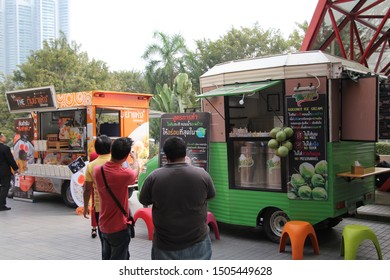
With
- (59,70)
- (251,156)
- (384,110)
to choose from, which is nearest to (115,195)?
(251,156)

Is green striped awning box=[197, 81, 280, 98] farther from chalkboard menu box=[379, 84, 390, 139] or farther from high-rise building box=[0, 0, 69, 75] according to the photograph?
high-rise building box=[0, 0, 69, 75]

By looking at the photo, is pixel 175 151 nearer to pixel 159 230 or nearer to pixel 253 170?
pixel 159 230

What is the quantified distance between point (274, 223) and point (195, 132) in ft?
6.49

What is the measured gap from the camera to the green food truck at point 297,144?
6086 mm

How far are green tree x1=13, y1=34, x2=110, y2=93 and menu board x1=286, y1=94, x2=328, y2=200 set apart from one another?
18.7 meters

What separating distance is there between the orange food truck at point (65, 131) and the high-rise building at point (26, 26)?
6398 millimetres

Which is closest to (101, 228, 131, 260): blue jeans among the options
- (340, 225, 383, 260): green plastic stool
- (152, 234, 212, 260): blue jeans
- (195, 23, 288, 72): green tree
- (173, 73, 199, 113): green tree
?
(152, 234, 212, 260): blue jeans

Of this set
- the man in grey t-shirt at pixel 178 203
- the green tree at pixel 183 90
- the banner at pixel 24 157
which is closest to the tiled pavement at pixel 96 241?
the banner at pixel 24 157

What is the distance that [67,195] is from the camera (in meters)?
10.3

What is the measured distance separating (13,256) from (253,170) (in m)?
3.83

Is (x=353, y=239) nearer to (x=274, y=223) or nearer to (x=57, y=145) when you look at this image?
(x=274, y=223)

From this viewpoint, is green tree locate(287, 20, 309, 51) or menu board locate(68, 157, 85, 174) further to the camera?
green tree locate(287, 20, 309, 51)

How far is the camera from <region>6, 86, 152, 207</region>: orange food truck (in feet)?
31.9
